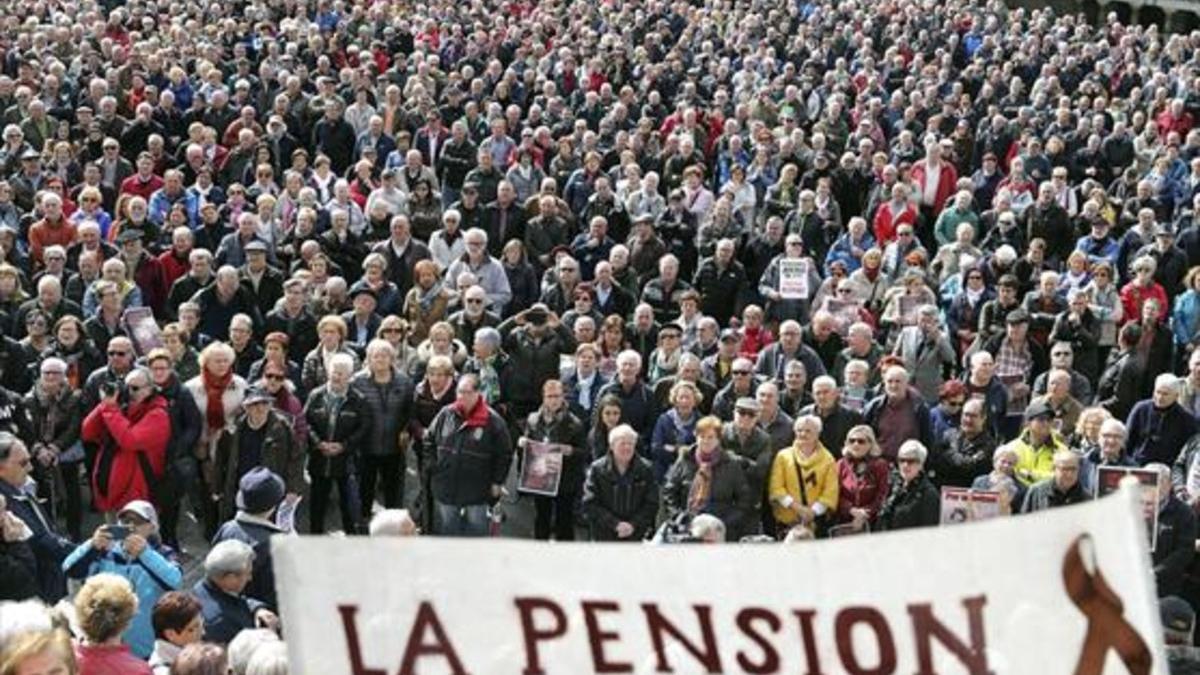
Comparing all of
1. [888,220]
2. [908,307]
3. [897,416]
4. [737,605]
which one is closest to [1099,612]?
[737,605]

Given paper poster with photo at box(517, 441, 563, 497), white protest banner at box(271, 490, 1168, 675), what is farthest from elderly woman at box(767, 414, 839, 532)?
white protest banner at box(271, 490, 1168, 675)

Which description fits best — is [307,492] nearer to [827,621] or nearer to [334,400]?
[334,400]

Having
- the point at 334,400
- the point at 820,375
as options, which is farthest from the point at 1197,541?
the point at 334,400

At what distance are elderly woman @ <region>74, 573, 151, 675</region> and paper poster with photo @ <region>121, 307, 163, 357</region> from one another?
564cm

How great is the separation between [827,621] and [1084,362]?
10.2m

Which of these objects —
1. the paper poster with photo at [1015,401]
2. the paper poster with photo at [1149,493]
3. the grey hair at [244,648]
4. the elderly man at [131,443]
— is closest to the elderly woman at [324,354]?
the elderly man at [131,443]

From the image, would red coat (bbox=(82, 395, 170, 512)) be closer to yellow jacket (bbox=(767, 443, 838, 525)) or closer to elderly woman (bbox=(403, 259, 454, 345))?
elderly woman (bbox=(403, 259, 454, 345))

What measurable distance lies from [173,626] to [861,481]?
4.76 m

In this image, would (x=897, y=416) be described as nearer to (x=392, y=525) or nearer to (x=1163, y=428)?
(x=1163, y=428)

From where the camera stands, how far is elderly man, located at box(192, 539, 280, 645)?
279 inches

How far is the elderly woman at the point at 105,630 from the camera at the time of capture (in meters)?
6.04

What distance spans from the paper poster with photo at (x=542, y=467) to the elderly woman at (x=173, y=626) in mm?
4509

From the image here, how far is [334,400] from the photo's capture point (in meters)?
11.0

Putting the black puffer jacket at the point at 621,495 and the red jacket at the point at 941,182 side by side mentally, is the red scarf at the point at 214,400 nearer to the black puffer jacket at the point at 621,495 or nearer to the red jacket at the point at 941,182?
the black puffer jacket at the point at 621,495
